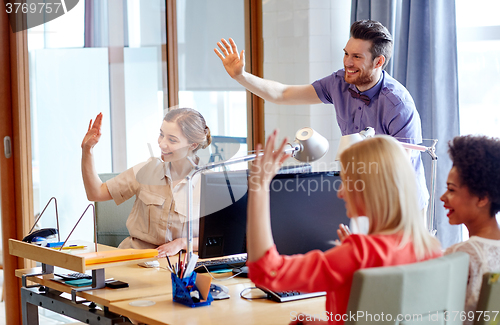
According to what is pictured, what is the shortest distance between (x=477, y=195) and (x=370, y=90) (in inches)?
40.7

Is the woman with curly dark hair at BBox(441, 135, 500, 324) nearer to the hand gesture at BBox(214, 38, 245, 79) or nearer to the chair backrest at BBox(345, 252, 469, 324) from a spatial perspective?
the chair backrest at BBox(345, 252, 469, 324)

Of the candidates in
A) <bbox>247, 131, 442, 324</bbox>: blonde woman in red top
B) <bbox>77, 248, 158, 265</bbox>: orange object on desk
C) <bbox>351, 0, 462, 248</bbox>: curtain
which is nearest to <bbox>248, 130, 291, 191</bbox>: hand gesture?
<bbox>247, 131, 442, 324</bbox>: blonde woman in red top

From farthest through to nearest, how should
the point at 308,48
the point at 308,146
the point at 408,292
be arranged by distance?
1. the point at 308,48
2. the point at 308,146
3. the point at 408,292

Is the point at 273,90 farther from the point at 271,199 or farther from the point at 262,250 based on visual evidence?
the point at 262,250

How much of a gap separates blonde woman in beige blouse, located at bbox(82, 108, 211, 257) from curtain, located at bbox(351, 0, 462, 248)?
117 cm

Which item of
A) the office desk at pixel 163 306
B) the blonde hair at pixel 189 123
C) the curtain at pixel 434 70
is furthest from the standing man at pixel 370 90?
the office desk at pixel 163 306

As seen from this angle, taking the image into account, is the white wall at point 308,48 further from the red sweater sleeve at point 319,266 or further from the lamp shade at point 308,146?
the red sweater sleeve at point 319,266

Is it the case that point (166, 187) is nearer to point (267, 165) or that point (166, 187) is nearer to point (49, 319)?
point (267, 165)

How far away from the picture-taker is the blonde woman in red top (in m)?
1.03

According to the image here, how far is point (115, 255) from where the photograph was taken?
159cm

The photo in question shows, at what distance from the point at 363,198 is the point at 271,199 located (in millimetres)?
489

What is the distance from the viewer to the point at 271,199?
61.5 inches

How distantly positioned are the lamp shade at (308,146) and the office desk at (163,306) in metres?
0.39

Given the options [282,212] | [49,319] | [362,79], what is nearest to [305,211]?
[282,212]
